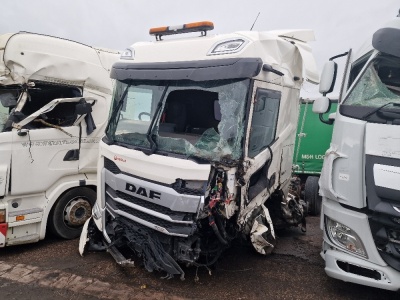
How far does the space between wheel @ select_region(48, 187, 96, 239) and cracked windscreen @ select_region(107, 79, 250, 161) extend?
58.2 inches

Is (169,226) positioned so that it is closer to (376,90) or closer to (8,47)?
(376,90)

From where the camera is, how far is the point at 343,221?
3.34 metres

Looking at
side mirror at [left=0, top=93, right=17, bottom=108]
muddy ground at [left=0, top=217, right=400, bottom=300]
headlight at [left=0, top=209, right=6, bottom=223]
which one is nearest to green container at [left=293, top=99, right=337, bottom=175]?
muddy ground at [left=0, top=217, right=400, bottom=300]

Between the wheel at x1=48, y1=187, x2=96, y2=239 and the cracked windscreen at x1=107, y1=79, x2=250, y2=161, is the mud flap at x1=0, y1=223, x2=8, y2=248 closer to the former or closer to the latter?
the wheel at x1=48, y1=187, x2=96, y2=239

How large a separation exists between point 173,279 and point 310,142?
556cm

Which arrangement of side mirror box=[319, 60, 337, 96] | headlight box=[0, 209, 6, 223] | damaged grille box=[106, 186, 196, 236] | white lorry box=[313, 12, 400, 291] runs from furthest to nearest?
headlight box=[0, 209, 6, 223], side mirror box=[319, 60, 337, 96], damaged grille box=[106, 186, 196, 236], white lorry box=[313, 12, 400, 291]

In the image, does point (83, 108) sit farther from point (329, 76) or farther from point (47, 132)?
point (329, 76)

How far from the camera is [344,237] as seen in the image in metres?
A: 3.38

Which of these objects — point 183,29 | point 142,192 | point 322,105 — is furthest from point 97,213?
point 322,105

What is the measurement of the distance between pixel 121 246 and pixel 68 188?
1471mm

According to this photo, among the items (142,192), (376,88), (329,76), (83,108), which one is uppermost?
(329,76)

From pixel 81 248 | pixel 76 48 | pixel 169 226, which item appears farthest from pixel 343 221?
pixel 76 48

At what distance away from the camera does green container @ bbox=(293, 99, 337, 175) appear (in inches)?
325

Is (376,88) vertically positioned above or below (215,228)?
above
